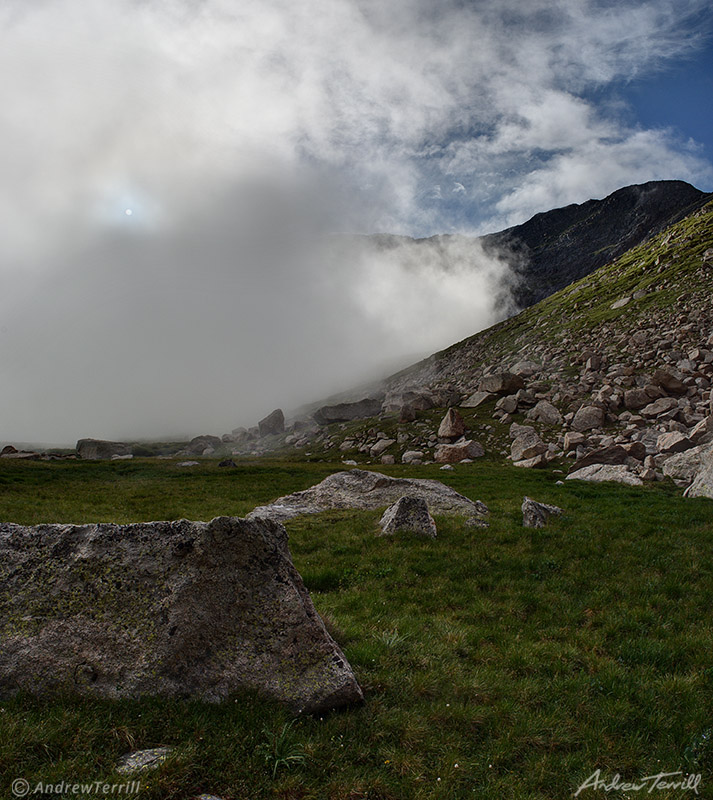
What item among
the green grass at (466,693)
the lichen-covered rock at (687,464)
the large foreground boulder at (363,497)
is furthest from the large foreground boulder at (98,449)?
the lichen-covered rock at (687,464)

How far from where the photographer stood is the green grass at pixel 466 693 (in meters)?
5.38

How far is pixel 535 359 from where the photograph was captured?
80438 millimetres

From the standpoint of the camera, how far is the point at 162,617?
22.8 ft

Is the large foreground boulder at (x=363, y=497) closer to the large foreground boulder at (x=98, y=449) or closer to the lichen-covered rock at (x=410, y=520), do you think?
the lichen-covered rock at (x=410, y=520)

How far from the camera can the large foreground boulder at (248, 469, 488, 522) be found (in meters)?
22.1

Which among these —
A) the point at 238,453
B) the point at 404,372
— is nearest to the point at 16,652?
the point at 238,453

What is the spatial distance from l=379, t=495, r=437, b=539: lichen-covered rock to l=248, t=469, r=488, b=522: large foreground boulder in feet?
13.7

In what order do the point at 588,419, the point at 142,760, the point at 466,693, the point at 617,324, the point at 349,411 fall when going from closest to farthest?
1. the point at 142,760
2. the point at 466,693
3. the point at 588,419
4. the point at 617,324
5. the point at 349,411

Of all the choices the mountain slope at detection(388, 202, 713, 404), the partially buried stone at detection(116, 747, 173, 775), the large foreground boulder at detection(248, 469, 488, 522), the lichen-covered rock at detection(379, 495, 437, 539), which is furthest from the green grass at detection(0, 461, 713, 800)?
the mountain slope at detection(388, 202, 713, 404)

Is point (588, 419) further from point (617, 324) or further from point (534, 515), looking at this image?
point (617, 324)

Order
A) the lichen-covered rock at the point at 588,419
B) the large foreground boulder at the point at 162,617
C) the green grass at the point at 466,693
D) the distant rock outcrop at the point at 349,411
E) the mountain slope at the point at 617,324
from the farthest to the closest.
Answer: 1. the distant rock outcrop at the point at 349,411
2. the mountain slope at the point at 617,324
3. the lichen-covered rock at the point at 588,419
4. the large foreground boulder at the point at 162,617
5. the green grass at the point at 466,693

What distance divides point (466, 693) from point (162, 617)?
217 inches

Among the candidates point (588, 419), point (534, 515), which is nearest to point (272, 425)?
point (588, 419)

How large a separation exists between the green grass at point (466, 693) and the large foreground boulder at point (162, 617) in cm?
37
